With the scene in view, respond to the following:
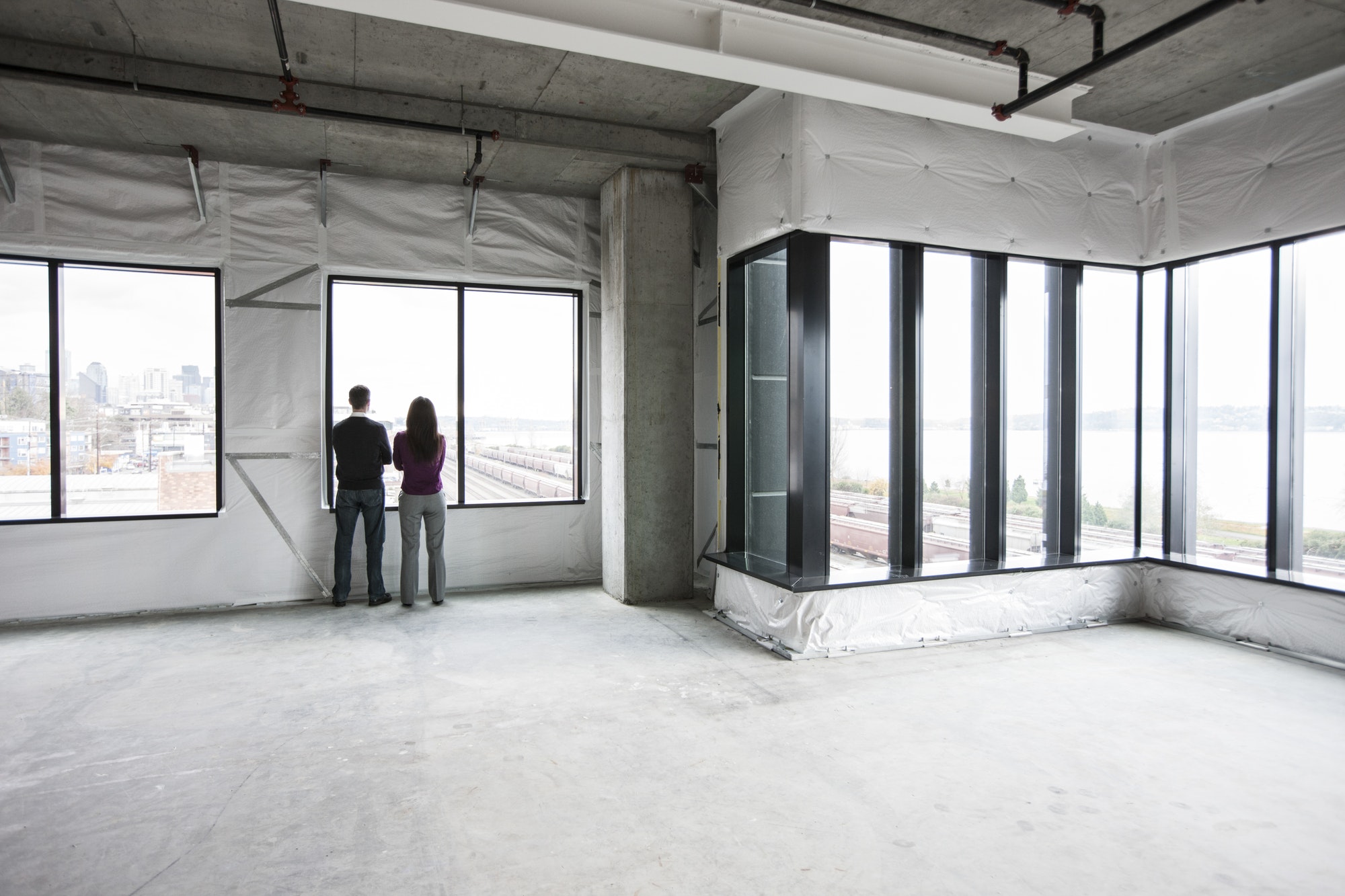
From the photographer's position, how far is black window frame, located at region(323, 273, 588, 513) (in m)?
5.98

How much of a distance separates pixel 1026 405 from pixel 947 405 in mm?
688

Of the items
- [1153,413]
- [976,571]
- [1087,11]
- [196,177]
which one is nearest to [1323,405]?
[1153,413]

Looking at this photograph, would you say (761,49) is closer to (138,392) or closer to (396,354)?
(396,354)

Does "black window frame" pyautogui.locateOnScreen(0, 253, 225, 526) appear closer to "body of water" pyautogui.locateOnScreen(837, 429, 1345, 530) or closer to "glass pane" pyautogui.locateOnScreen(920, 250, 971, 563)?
"body of water" pyautogui.locateOnScreen(837, 429, 1345, 530)

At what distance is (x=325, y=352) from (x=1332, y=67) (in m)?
6.89

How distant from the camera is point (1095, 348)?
5539mm

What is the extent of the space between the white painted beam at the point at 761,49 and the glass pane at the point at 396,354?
2956 mm

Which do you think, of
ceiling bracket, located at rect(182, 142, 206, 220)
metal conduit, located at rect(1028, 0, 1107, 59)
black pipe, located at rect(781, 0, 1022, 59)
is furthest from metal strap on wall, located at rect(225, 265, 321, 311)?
metal conduit, located at rect(1028, 0, 1107, 59)

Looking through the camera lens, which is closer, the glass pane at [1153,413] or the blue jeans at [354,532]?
the glass pane at [1153,413]

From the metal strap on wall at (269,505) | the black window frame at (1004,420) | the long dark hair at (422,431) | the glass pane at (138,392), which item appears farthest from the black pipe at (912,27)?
the glass pane at (138,392)

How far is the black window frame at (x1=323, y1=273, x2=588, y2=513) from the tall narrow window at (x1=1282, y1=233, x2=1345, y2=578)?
200 inches

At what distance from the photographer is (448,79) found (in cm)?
469

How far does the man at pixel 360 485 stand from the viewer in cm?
565

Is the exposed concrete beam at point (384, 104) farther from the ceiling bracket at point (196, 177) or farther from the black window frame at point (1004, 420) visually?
the black window frame at point (1004, 420)
